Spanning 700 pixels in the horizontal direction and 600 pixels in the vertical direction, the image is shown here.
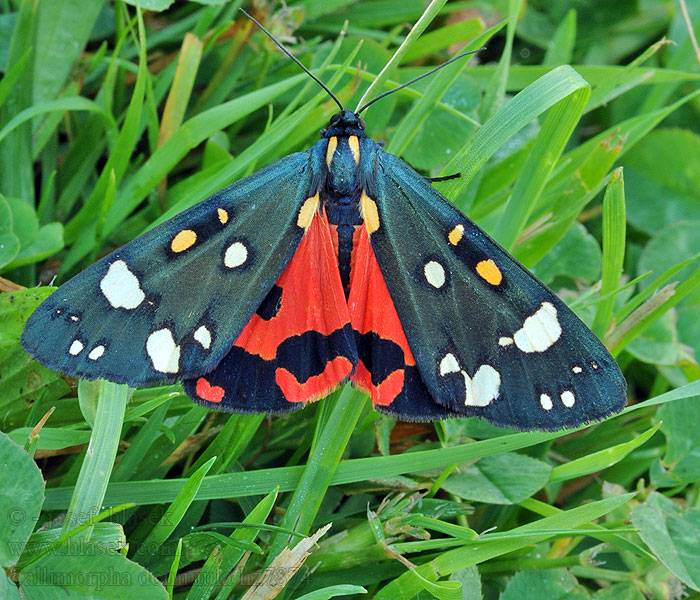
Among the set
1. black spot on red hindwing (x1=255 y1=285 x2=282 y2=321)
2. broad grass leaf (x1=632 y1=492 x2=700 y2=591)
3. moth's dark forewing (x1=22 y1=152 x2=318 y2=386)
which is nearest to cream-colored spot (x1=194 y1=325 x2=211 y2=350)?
moth's dark forewing (x1=22 y1=152 x2=318 y2=386)

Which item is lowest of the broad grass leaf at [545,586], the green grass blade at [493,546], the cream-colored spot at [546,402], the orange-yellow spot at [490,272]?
the broad grass leaf at [545,586]

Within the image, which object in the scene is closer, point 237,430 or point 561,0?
point 237,430

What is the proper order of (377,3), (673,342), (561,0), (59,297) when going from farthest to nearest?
(561,0)
(377,3)
(673,342)
(59,297)

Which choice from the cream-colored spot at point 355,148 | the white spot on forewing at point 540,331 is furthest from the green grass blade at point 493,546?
the cream-colored spot at point 355,148

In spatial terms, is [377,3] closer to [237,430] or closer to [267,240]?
[267,240]

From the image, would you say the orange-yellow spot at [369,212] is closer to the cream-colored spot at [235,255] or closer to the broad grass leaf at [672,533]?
the cream-colored spot at [235,255]

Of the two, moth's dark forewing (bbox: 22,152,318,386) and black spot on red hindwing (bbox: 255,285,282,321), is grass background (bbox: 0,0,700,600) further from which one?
black spot on red hindwing (bbox: 255,285,282,321)

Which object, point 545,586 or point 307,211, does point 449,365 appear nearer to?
point 307,211

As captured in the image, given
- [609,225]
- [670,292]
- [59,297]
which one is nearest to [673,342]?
[670,292]
